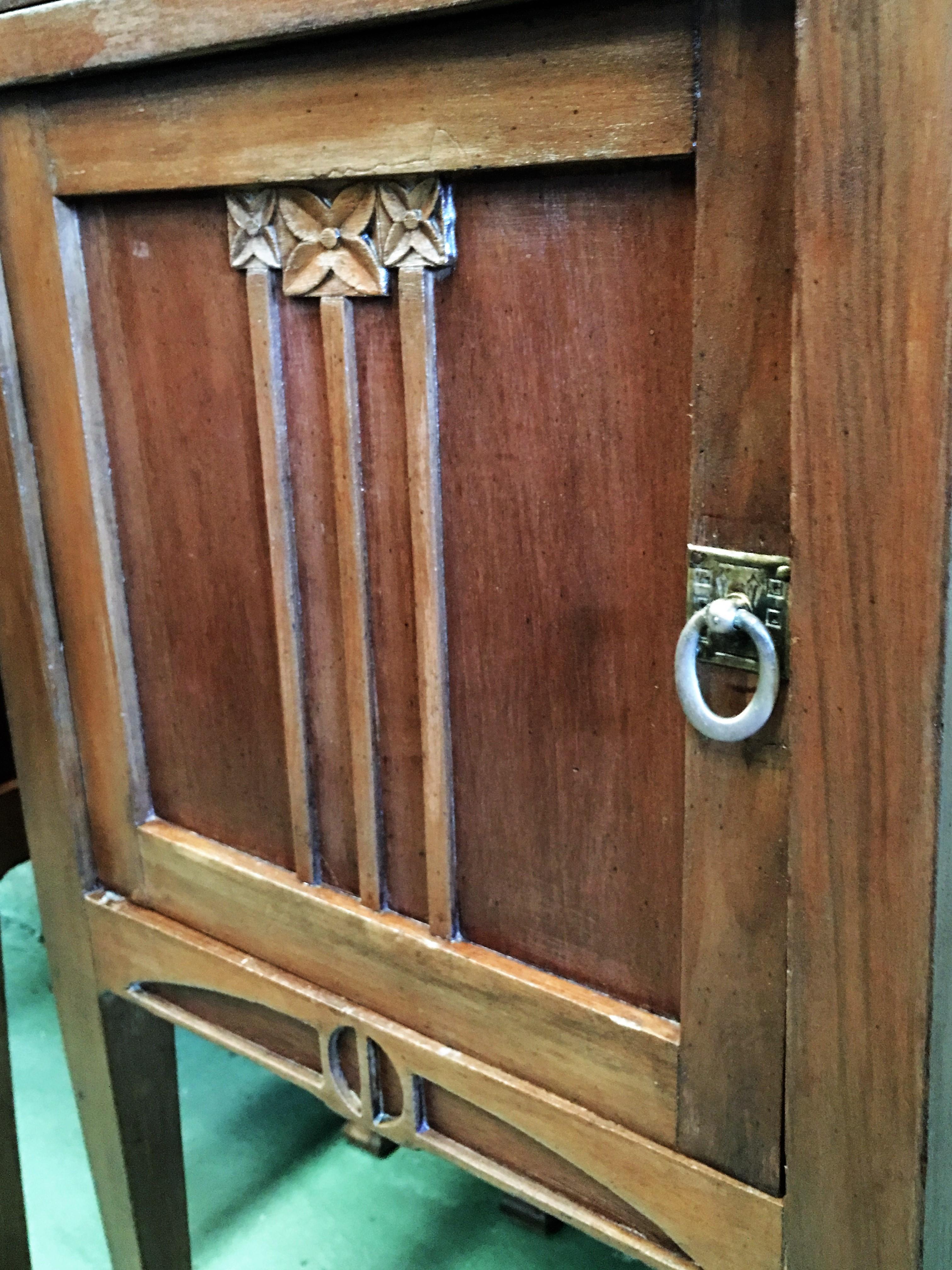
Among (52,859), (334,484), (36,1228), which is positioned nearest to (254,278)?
(334,484)

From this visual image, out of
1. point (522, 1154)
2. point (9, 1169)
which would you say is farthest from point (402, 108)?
point (9, 1169)

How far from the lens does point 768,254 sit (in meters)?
0.48

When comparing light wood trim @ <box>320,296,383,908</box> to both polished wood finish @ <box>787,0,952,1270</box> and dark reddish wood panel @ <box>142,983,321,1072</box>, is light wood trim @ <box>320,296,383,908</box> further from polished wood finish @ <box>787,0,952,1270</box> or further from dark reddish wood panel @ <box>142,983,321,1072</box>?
polished wood finish @ <box>787,0,952,1270</box>

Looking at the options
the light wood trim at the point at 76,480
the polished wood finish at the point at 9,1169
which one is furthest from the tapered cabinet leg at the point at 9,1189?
the light wood trim at the point at 76,480

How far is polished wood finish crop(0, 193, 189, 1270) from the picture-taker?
81 cm

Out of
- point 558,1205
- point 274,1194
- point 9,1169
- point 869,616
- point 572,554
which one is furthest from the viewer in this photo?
point 274,1194

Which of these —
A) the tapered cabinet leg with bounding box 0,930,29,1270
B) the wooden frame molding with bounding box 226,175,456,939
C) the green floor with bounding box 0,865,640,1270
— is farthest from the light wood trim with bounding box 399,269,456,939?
Answer: the green floor with bounding box 0,865,640,1270

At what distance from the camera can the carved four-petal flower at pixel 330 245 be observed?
609 mm

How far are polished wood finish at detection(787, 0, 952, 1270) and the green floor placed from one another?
2.28ft

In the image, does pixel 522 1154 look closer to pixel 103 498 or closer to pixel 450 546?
pixel 450 546

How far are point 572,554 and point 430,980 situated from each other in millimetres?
288

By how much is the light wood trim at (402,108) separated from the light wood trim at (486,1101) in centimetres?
50

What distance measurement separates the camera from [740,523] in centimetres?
51

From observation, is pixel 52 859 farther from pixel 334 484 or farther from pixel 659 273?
pixel 659 273
